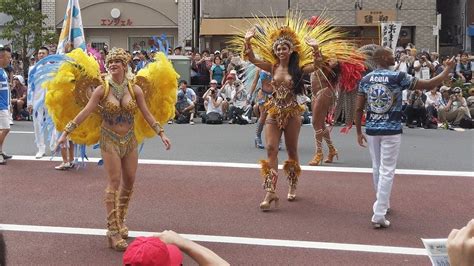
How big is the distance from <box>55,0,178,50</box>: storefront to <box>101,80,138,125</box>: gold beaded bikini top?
24.5 meters

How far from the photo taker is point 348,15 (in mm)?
28516

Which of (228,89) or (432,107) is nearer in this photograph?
(432,107)

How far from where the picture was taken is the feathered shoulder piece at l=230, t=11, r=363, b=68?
7.24 m

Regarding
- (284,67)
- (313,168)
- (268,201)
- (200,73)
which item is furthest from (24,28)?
(268,201)

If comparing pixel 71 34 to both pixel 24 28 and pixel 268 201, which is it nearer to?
pixel 268 201

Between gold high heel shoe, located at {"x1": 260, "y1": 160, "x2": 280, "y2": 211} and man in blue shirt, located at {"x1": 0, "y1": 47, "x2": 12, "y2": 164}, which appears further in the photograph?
man in blue shirt, located at {"x1": 0, "y1": 47, "x2": 12, "y2": 164}

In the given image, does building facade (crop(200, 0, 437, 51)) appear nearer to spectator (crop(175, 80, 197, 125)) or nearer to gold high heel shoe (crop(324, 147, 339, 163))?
spectator (crop(175, 80, 197, 125))

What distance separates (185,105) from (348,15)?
13.7 metres

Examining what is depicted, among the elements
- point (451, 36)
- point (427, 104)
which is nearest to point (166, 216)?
point (427, 104)

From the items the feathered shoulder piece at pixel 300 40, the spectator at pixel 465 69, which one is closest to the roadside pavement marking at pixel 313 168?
the feathered shoulder piece at pixel 300 40

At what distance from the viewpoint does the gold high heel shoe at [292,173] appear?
7.48m

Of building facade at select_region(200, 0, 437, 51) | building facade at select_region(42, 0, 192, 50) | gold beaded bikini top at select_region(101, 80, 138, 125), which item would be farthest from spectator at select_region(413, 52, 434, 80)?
gold beaded bikini top at select_region(101, 80, 138, 125)

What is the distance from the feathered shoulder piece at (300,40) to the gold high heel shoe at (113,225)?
2.54 metres

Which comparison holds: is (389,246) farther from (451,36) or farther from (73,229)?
(451,36)
